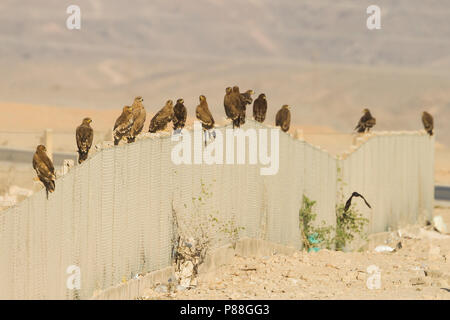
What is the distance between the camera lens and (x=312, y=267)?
16016 mm

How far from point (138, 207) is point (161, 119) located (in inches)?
59.3

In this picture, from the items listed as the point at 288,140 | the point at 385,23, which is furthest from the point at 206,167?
the point at 385,23

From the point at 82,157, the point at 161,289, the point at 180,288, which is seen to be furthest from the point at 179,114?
the point at 82,157

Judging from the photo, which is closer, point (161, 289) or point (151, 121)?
point (161, 289)

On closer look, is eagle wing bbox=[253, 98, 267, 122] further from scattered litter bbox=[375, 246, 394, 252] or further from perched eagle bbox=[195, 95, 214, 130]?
scattered litter bbox=[375, 246, 394, 252]

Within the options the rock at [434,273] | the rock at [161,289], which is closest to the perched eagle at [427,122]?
the rock at [434,273]

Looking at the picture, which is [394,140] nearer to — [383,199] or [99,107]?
[383,199]

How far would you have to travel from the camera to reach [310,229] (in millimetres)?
19250

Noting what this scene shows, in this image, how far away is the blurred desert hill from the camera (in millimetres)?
102375

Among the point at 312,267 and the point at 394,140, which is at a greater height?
the point at 394,140

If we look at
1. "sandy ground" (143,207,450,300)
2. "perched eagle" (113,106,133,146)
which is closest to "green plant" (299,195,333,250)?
"sandy ground" (143,207,450,300)
